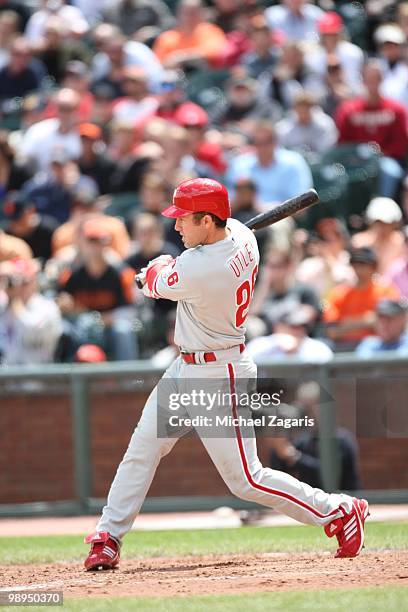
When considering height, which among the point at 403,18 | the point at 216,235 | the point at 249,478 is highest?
the point at 216,235

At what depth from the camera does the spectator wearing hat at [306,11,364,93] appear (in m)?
13.5

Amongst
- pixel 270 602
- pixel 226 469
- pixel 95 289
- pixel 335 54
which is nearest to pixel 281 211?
pixel 226 469

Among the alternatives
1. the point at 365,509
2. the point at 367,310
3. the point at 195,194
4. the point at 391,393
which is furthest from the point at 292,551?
the point at 367,310

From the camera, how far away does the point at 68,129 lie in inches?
531

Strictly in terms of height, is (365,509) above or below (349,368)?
above

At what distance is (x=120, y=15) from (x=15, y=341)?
6.57 metres

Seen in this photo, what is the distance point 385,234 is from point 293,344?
1.58 metres

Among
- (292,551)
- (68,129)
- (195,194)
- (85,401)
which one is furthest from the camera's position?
(68,129)

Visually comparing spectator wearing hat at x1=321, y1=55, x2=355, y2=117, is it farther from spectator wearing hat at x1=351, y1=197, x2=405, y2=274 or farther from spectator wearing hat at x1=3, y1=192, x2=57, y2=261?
spectator wearing hat at x1=3, y1=192, x2=57, y2=261


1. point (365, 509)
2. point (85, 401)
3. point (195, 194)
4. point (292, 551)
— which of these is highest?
point (195, 194)

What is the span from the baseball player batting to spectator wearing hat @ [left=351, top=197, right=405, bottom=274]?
4670 mm

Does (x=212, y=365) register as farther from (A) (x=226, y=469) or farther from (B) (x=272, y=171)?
(B) (x=272, y=171)

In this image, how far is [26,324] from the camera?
34.5 feet

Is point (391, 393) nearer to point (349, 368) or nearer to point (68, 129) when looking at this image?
point (349, 368)
